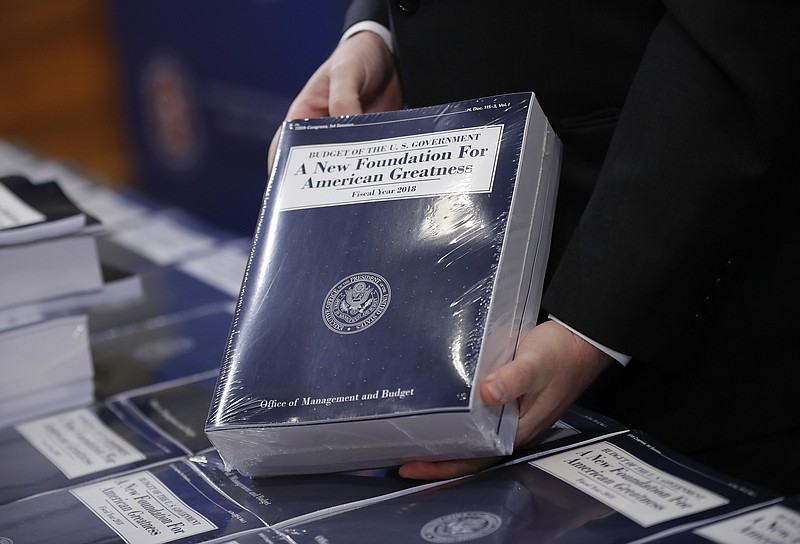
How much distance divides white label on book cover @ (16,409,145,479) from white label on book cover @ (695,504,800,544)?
499 millimetres

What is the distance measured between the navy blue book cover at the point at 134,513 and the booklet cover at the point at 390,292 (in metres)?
0.05

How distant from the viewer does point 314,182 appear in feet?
2.68

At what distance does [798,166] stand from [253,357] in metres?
0.52

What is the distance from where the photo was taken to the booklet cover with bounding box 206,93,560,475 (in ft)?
2.25

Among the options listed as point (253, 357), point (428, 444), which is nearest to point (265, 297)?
point (253, 357)

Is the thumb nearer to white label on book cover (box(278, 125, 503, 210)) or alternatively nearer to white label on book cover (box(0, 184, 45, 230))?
white label on book cover (box(278, 125, 503, 210))

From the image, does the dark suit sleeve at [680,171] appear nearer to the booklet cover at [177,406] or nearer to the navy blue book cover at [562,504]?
the navy blue book cover at [562,504]

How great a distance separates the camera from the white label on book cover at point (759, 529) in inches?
23.5

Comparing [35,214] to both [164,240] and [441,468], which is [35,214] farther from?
[441,468]

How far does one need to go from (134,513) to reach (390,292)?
259mm

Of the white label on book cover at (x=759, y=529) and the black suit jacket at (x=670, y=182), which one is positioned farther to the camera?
the black suit jacket at (x=670, y=182)

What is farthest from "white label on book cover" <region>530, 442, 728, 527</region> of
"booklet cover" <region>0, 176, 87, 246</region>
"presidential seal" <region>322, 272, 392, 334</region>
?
"booklet cover" <region>0, 176, 87, 246</region>

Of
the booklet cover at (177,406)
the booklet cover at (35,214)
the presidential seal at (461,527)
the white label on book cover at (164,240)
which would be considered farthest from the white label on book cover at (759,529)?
the white label on book cover at (164,240)

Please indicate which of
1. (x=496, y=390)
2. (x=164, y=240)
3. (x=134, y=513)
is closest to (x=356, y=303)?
(x=496, y=390)
